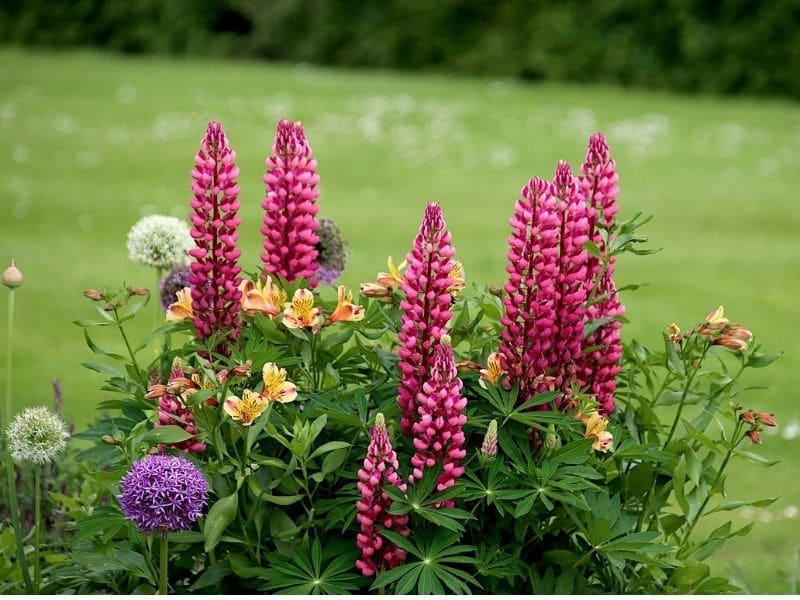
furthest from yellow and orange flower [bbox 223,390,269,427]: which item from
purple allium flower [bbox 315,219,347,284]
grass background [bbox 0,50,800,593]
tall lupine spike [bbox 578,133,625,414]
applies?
grass background [bbox 0,50,800,593]

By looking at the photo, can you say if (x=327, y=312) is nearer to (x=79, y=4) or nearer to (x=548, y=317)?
(x=548, y=317)

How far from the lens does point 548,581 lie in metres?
2.04

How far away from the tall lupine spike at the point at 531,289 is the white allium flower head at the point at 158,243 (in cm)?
81

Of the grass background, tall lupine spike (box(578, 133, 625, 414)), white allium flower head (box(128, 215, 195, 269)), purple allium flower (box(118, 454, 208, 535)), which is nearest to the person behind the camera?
purple allium flower (box(118, 454, 208, 535))

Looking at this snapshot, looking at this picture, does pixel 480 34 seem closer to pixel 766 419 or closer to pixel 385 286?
pixel 385 286

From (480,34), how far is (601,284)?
18529 millimetres

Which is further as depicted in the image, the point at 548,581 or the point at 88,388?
the point at 88,388

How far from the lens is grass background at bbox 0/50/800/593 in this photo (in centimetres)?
636

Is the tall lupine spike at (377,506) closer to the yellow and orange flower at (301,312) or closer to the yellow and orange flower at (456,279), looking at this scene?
the yellow and orange flower at (301,312)

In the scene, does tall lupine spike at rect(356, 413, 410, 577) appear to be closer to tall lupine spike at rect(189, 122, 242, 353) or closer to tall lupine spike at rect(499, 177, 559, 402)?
tall lupine spike at rect(499, 177, 559, 402)

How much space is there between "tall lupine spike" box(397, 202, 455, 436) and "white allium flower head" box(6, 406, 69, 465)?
2.01 ft

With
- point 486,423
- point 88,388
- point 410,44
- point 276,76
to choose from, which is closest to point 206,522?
point 486,423

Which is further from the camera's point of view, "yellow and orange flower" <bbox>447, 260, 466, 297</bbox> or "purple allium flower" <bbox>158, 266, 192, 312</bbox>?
"purple allium flower" <bbox>158, 266, 192, 312</bbox>

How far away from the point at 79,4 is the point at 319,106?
10.7m
